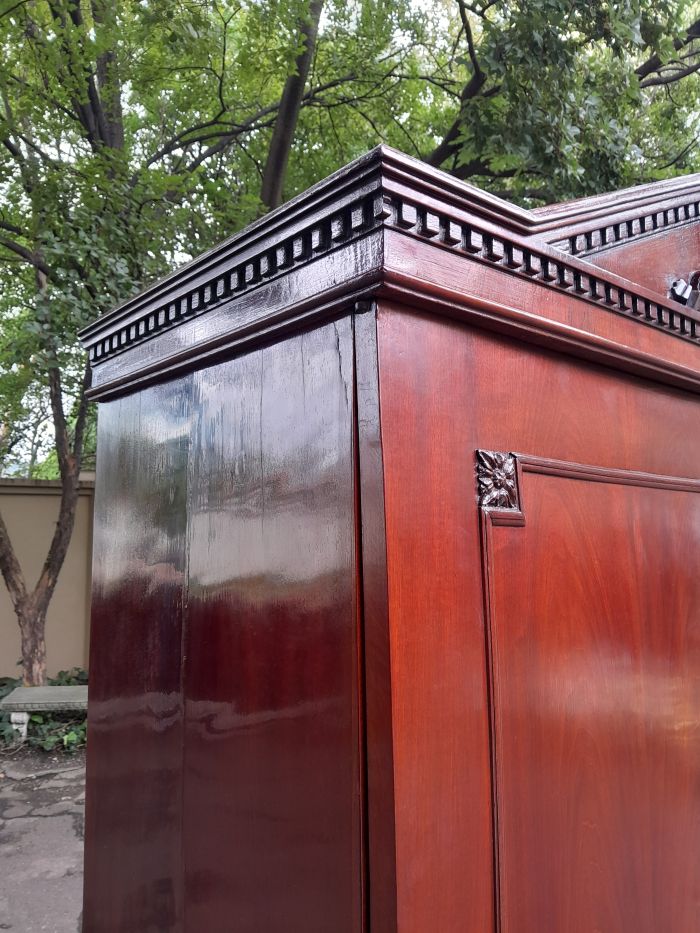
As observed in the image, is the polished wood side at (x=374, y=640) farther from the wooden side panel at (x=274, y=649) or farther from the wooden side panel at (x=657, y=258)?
the wooden side panel at (x=657, y=258)

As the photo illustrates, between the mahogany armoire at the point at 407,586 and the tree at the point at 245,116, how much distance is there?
362 centimetres

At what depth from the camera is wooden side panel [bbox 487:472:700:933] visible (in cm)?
86

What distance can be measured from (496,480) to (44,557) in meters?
7.43

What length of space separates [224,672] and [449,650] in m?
0.36

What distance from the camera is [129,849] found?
118 cm

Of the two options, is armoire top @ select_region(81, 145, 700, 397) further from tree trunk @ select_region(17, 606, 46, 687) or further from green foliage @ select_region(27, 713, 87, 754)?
tree trunk @ select_region(17, 606, 46, 687)

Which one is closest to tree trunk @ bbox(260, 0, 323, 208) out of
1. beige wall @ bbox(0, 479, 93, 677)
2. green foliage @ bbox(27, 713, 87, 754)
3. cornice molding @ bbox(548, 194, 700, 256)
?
beige wall @ bbox(0, 479, 93, 677)

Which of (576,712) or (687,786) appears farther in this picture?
(687,786)

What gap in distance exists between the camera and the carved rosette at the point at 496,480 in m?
0.88

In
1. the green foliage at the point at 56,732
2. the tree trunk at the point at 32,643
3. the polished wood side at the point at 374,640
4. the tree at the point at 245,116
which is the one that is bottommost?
the green foliage at the point at 56,732

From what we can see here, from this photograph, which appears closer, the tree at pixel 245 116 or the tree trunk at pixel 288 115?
the tree at pixel 245 116

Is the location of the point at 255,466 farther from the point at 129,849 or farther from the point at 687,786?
the point at 687,786

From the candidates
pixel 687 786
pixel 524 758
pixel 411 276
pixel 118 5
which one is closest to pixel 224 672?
pixel 524 758

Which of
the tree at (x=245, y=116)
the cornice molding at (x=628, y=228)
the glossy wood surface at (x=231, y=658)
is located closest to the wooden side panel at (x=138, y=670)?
the glossy wood surface at (x=231, y=658)
